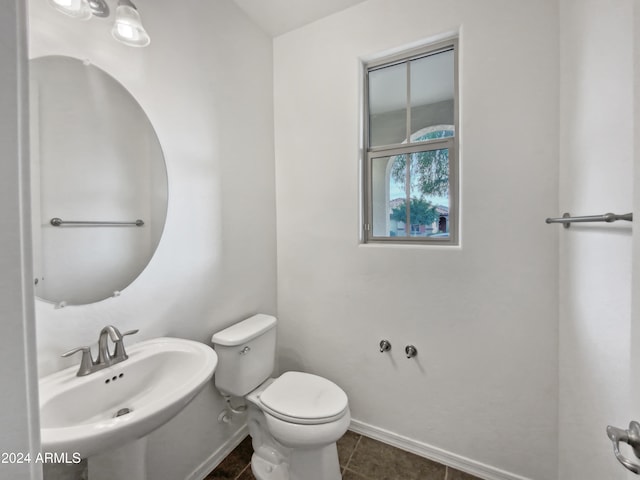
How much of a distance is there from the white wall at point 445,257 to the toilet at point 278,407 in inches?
15.1

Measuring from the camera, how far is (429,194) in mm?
1575

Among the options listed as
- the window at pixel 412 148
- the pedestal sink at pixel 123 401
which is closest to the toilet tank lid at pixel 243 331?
the pedestal sink at pixel 123 401

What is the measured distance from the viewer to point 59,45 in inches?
36.1

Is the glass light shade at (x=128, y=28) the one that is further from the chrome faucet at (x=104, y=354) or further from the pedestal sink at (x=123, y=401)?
the pedestal sink at (x=123, y=401)

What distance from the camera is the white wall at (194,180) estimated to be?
1.00 m

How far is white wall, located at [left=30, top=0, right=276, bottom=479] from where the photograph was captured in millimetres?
999

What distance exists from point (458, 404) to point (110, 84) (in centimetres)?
219

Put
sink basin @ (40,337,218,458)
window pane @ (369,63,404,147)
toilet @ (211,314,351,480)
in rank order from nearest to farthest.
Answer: sink basin @ (40,337,218,458) → toilet @ (211,314,351,480) → window pane @ (369,63,404,147)

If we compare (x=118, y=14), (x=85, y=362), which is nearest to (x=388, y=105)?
(x=118, y=14)

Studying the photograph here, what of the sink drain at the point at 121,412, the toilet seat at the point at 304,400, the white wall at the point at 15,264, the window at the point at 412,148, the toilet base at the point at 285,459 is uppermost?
the window at the point at 412,148

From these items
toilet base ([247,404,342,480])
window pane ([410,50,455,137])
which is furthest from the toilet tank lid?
window pane ([410,50,455,137])

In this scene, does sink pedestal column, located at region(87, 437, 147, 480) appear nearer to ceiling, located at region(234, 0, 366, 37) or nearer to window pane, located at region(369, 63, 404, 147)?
window pane, located at region(369, 63, 404, 147)

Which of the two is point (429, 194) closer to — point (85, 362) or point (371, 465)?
point (371, 465)

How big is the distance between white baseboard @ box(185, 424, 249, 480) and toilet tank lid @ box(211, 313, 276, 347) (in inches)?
25.3
